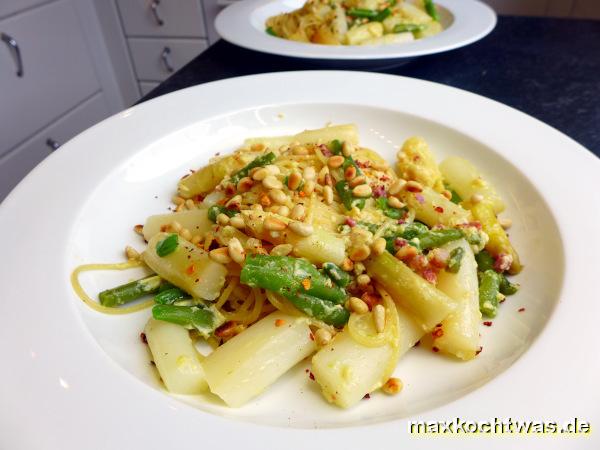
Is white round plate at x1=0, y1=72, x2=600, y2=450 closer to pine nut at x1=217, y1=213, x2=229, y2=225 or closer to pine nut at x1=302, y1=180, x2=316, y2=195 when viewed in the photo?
pine nut at x1=217, y1=213, x2=229, y2=225

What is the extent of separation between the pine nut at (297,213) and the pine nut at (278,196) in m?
0.05

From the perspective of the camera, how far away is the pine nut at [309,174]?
1414mm

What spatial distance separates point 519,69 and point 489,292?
1.65m

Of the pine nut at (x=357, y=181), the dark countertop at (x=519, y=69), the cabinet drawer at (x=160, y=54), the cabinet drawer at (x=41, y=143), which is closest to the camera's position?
the pine nut at (x=357, y=181)

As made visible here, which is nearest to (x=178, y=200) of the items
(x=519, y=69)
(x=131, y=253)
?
(x=131, y=253)

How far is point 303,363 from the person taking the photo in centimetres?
116

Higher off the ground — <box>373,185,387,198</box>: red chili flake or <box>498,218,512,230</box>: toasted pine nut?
<box>373,185,387,198</box>: red chili flake

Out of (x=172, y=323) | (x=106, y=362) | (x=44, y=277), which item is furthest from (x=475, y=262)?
(x=44, y=277)

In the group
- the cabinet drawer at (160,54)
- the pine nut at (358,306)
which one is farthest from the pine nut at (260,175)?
the cabinet drawer at (160,54)

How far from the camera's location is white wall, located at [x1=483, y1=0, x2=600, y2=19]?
3326 mm

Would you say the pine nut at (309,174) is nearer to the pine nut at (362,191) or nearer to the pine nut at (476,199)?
the pine nut at (362,191)

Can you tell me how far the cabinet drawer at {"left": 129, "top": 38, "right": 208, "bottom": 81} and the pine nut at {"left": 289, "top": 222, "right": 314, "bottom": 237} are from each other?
10.7ft

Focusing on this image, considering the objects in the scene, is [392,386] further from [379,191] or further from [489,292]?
[379,191]

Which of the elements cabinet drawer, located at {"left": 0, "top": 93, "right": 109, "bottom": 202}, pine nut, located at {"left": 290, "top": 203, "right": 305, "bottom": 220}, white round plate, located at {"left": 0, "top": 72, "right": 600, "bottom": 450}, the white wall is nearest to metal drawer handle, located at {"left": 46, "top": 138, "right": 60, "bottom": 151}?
cabinet drawer, located at {"left": 0, "top": 93, "right": 109, "bottom": 202}
